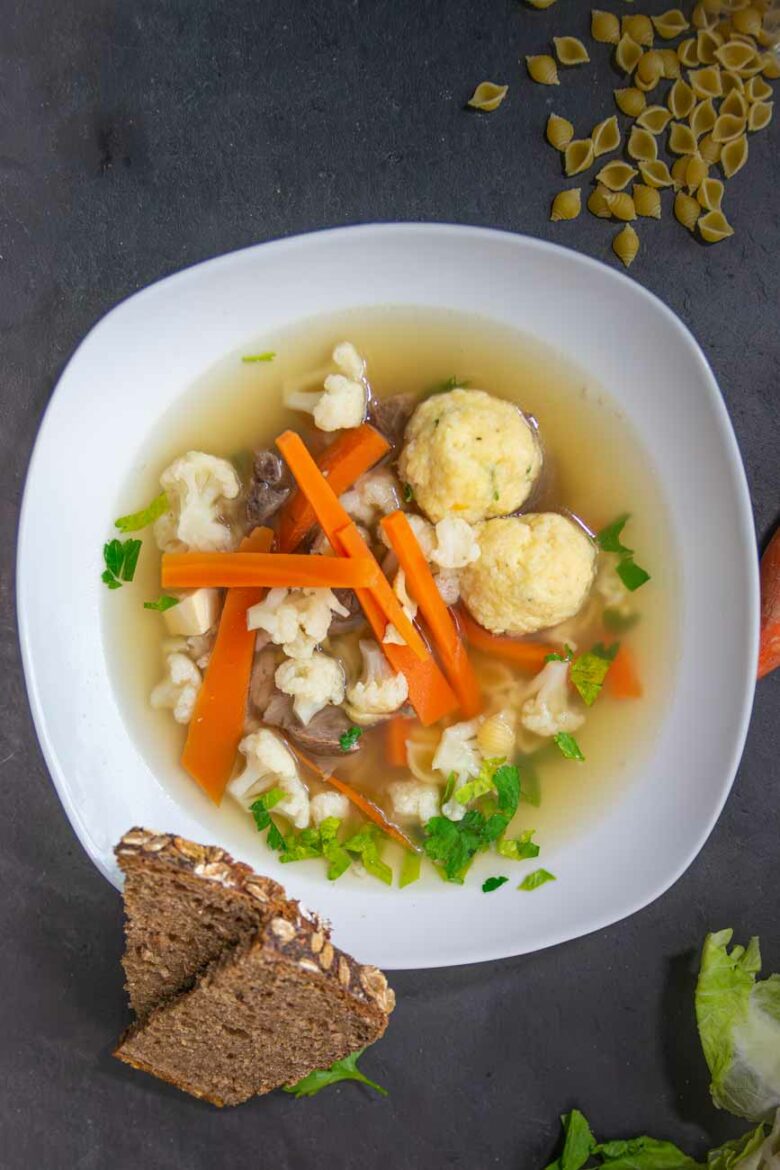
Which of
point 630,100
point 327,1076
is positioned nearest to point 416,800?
point 327,1076

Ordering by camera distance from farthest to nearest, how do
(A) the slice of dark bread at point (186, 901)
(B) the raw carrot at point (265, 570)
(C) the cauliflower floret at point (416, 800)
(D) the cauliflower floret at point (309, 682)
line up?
(C) the cauliflower floret at point (416, 800), (D) the cauliflower floret at point (309, 682), (B) the raw carrot at point (265, 570), (A) the slice of dark bread at point (186, 901)

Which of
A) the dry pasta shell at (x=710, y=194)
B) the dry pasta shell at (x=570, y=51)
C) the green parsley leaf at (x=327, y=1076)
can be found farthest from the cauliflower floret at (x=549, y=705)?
the dry pasta shell at (x=570, y=51)

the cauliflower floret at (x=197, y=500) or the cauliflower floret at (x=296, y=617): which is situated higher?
the cauliflower floret at (x=197, y=500)

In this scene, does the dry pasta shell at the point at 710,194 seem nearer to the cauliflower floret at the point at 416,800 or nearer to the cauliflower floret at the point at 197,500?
the cauliflower floret at the point at 197,500

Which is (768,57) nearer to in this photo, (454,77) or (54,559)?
(454,77)

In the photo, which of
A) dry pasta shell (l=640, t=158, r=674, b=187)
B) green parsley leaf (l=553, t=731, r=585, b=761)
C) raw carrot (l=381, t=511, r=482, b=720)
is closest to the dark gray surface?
dry pasta shell (l=640, t=158, r=674, b=187)

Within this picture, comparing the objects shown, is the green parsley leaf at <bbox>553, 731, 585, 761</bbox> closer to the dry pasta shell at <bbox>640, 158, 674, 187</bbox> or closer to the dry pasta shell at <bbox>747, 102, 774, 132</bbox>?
the dry pasta shell at <bbox>640, 158, 674, 187</bbox>

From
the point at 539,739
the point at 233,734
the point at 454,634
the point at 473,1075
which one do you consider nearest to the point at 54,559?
the point at 233,734
